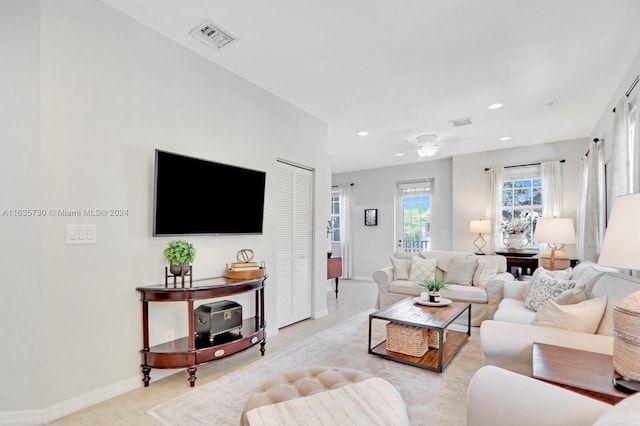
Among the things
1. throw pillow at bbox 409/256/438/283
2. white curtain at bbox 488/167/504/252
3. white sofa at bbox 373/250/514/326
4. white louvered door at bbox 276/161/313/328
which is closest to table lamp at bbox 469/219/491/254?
white curtain at bbox 488/167/504/252

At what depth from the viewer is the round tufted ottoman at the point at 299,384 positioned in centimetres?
147

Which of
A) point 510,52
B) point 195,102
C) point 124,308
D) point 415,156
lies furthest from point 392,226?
point 124,308

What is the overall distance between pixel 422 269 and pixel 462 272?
0.53 metres

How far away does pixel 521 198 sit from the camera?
19.3 ft

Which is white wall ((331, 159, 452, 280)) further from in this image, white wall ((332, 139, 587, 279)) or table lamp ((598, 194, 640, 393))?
table lamp ((598, 194, 640, 393))

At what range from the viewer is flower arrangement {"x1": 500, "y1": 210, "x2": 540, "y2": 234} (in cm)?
550

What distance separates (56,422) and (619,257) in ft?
10.1

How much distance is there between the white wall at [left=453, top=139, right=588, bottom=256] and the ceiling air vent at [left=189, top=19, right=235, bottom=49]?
5144 mm

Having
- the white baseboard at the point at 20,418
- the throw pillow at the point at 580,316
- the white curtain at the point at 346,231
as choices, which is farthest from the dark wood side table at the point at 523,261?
the white baseboard at the point at 20,418

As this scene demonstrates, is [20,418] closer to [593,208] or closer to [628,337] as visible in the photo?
[628,337]

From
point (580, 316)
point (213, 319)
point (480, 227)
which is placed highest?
point (480, 227)

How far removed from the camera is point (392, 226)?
7.46 metres

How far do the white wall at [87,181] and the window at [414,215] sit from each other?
5.26 meters

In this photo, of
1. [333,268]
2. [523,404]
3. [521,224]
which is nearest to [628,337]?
[523,404]
